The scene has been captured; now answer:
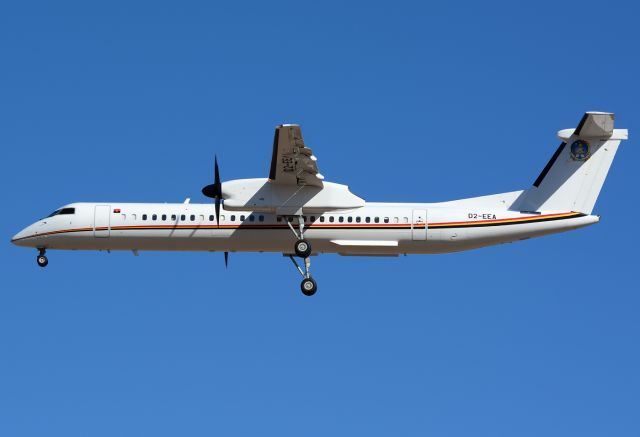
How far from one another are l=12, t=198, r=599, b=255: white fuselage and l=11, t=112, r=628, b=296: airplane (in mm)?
32

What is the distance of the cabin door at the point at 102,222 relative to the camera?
121 feet

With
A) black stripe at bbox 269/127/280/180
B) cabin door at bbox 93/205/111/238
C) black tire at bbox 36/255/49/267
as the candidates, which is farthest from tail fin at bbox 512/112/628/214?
black tire at bbox 36/255/49/267

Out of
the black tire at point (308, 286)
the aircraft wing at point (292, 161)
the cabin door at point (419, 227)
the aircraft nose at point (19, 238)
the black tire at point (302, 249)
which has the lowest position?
the black tire at point (308, 286)

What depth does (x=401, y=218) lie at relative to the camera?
36.2 meters

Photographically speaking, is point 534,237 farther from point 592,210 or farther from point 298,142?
point 298,142

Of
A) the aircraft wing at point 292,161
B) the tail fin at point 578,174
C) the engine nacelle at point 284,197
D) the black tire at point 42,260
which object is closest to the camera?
the aircraft wing at point 292,161

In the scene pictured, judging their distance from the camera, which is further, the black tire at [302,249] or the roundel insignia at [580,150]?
the roundel insignia at [580,150]

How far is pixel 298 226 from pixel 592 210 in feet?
30.6

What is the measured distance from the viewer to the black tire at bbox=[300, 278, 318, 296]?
118 ft

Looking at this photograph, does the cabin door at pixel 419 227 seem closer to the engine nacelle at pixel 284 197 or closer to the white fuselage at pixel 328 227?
the white fuselage at pixel 328 227

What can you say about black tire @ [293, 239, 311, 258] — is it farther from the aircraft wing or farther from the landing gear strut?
the landing gear strut

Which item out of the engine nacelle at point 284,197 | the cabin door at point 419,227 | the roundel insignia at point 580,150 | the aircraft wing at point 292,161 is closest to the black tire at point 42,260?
the engine nacelle at point 284,197

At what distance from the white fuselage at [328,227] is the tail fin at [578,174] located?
375 mm

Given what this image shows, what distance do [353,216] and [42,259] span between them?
1057 centimetres
